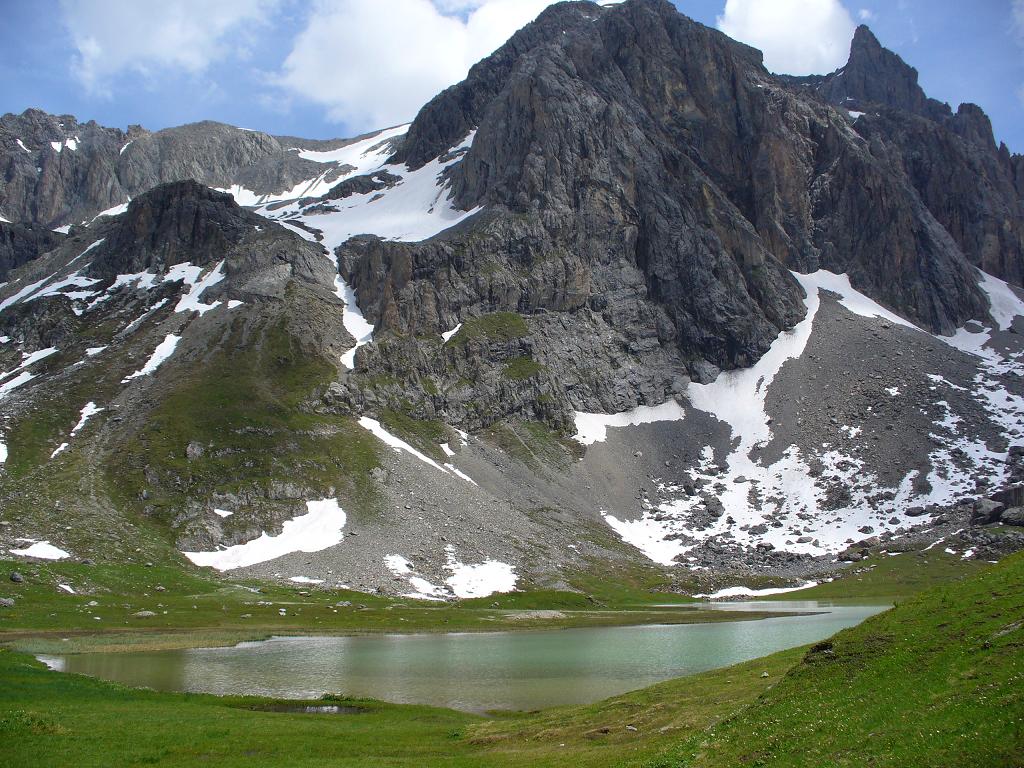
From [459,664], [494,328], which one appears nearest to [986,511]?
[494,328]

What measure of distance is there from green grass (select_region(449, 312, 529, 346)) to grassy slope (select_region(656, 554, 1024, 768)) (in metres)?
157

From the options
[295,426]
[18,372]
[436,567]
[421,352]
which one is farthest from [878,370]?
[18,372]

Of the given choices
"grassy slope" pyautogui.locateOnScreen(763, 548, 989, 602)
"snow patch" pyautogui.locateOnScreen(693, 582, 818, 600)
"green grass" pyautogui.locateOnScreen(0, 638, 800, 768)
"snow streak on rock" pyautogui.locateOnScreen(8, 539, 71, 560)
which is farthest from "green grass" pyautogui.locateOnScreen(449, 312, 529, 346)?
"green grass" pyautogui.locateOnScreen(0, 638, 800, 768)

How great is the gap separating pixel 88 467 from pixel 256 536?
30950 millimetres

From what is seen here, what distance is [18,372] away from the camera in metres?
153

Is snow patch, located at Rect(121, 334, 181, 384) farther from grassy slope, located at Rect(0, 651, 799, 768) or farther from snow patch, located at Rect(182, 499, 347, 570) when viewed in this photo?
grassy slope, located at Rect(0, 651, 799, 768)

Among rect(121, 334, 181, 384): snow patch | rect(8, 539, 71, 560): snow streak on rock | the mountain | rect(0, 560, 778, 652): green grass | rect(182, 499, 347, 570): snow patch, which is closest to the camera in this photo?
rect(0, 560, 778, 652): green grass

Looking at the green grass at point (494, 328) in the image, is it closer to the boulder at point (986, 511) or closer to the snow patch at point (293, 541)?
the snow patch at point (293, 541)

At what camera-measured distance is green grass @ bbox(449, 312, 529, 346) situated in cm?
17988

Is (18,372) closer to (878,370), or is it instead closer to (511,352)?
(511,352)

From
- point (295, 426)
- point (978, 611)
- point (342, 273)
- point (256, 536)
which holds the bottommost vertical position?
point (978, 611)

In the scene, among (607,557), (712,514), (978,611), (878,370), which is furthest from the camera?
(878,370)

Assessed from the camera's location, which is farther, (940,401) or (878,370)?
(878,370)

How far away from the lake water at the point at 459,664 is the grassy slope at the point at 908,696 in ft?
66.7
